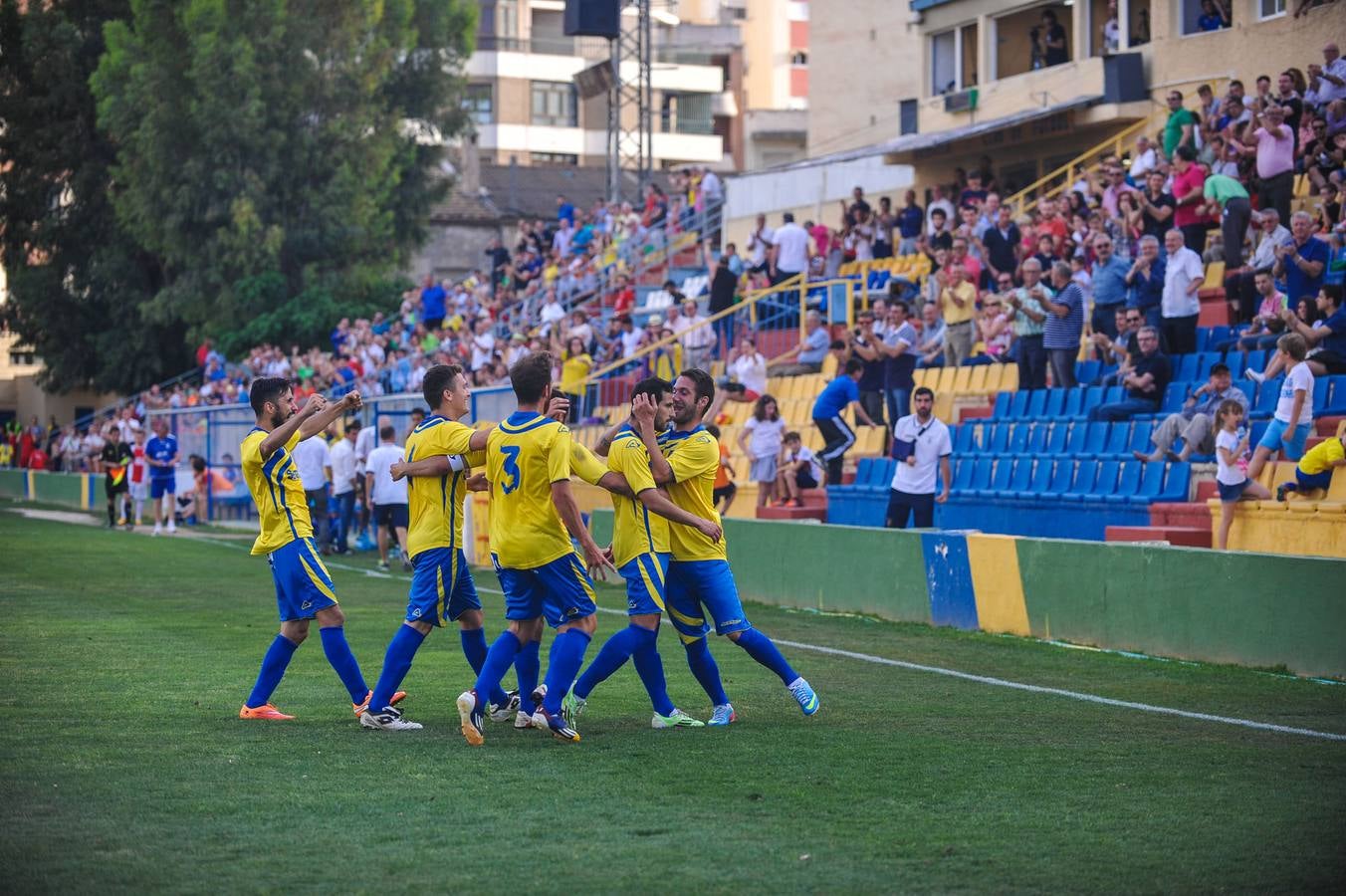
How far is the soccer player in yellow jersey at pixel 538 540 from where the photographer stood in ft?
31.3

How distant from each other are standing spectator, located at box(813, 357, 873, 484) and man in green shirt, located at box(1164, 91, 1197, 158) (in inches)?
201

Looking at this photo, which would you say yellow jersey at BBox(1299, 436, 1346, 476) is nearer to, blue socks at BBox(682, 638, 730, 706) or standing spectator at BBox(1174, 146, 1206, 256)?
standing spectator at BBox(1174, 146, 1206, 256)

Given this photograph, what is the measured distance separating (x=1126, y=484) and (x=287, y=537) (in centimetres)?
1040

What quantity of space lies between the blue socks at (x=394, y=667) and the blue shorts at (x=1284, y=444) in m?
8.60

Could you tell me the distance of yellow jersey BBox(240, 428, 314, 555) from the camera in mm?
10070

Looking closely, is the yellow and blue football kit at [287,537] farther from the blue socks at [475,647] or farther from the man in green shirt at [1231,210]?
the man in green shirt at [1231,210]

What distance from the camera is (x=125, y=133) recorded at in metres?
49.2

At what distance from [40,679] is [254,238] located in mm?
37586

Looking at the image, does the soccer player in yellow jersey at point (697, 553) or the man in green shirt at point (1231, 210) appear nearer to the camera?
the soccer player in yellow jersey at point (697, 553)

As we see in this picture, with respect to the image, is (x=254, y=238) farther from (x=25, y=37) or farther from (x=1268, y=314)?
(x=1268, y=314)

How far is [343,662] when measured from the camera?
10.2 metres

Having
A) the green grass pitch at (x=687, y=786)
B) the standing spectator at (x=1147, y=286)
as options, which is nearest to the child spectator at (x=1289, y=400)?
the green grass pitch at (x=687, y=786)

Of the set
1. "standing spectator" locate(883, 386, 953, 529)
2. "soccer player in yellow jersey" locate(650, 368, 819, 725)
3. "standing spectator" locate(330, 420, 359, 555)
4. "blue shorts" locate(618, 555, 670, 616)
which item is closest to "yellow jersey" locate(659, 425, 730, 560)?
"soccer player in yellow jersey" locate(650, 368, 819, 725)

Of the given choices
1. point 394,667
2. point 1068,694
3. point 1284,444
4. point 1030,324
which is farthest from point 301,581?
point 1030,324
